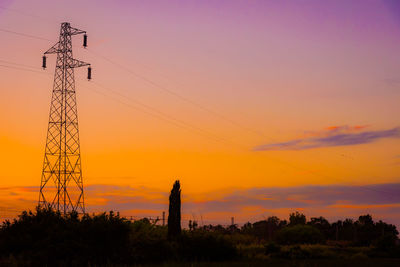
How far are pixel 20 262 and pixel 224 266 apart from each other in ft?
29.9

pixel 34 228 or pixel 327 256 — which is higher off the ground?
pixel 34 228

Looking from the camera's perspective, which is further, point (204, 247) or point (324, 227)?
point (324, 227)

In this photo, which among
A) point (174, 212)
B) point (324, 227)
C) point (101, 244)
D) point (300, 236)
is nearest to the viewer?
point (101, 244)

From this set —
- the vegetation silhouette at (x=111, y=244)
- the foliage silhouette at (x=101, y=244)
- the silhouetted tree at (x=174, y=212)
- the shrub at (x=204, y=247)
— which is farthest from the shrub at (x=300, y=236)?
the silhouetted tree at (x=174, y=212)

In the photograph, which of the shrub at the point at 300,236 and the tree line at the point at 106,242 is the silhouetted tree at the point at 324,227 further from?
the tree line at the point at 106,242

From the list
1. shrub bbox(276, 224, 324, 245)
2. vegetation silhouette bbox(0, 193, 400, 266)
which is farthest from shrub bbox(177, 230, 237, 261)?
shrub bbox(276, 224, 324, 245)

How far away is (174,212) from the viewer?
102 ft

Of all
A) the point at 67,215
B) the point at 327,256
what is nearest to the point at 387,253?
the point at 327,256

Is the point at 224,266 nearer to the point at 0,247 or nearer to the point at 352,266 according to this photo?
the point at 352,266

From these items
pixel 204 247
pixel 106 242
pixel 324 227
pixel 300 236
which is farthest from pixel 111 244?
pixel 324 227

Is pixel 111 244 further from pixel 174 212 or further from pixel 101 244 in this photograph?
pixel 174 212

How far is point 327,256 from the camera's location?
34.7 metres

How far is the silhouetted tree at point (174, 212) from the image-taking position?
30.7 metres

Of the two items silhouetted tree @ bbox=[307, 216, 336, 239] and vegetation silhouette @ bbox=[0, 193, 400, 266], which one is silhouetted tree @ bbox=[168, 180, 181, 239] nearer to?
vegetation silhouette @ bbox=[0, 193, 400, 266]
